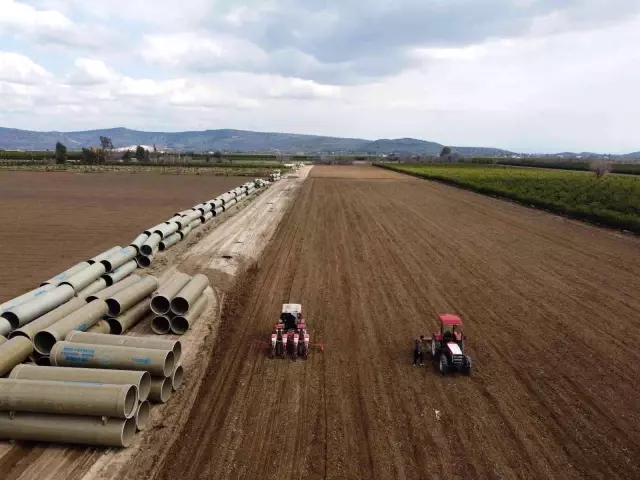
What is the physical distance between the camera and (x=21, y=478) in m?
9.37

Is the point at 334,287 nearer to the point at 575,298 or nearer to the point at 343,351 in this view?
the point at 343,351

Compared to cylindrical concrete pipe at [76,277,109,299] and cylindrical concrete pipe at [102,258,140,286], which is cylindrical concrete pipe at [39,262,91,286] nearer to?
cylindrical concrete pipe at [76,277,109,299]

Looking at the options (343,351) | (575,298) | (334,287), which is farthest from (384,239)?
(343,351)

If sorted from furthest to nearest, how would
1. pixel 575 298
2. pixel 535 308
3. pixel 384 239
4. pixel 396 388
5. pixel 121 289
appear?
pixel 384 239 → pixel 575 298 → pixel 535 308 → pixel 121 289 → pixel 396 388

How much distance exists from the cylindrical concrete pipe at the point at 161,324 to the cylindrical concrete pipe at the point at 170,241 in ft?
40.9

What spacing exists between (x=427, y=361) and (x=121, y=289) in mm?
10992

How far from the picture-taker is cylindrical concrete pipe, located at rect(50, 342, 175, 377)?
1195 centimetres

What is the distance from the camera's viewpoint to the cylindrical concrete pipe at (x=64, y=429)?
404 inches

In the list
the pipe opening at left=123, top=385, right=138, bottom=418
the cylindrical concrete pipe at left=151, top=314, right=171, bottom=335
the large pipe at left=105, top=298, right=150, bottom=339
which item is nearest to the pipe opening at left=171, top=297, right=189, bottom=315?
the cylindrical concrete pipe at left=151, top=314, right=171, bottom=335

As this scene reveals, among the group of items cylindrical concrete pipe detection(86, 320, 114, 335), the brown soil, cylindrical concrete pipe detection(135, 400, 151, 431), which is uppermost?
cylindrical concrete pipe detection(86, 320, 114, 335)

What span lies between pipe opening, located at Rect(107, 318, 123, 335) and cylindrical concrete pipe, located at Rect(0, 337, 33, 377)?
10.1 ft

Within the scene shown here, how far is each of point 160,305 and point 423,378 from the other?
916 centimetres

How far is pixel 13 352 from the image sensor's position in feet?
40.4

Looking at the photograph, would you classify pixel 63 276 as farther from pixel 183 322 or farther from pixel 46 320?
pixel 183 322
